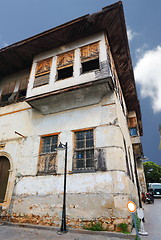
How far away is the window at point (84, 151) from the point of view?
272 inches

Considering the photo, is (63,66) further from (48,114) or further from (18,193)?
(18,193)

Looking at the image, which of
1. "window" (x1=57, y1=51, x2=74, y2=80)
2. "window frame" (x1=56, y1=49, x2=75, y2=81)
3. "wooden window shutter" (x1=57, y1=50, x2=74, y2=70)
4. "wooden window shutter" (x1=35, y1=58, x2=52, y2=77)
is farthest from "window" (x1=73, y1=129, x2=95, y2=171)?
"wooden window shutter" (x1=35, y1=58, x2=52, y2=77)

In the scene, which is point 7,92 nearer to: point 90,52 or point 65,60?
point 65,60

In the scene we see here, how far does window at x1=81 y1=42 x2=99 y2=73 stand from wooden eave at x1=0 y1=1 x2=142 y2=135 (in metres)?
1.05

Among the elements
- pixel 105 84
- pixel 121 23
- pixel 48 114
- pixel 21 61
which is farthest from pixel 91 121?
pixel 21 61

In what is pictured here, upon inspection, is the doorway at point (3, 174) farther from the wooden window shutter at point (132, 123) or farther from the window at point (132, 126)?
the wooden window shutter at point (132, 123)

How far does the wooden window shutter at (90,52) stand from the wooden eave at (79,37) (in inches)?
37.5

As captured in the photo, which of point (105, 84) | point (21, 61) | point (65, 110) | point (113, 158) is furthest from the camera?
point (21, 61)

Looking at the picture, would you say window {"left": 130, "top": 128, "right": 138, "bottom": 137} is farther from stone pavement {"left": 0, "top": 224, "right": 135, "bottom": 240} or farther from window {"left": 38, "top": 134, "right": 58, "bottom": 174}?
stone pavement {"left": 0, "top": 224, "right": 135, "bottom": 240}

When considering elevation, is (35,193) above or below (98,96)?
below

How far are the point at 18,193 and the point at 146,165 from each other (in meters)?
46.2

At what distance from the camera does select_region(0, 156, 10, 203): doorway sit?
8117 millimetres

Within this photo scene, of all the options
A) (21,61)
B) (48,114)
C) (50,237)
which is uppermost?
(21,61)

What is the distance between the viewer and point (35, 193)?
7027 millimetres
